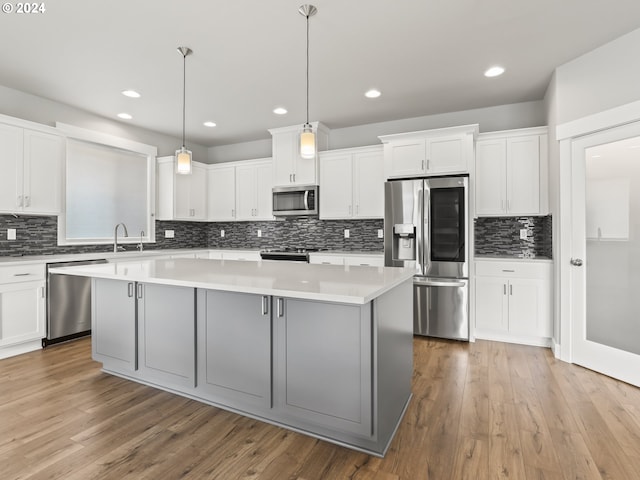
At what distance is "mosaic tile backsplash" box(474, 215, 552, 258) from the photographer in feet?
13.5

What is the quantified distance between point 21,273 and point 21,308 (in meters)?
0.34

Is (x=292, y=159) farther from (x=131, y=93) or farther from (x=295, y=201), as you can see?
(x=131, y=93)

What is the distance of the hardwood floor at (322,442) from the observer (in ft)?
5.56

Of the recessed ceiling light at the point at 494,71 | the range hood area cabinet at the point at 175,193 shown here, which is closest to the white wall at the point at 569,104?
the recessed ceiling light at the point at 494,71

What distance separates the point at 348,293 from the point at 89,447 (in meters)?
1.67

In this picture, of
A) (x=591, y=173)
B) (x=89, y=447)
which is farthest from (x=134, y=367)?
(x=591, y=173)

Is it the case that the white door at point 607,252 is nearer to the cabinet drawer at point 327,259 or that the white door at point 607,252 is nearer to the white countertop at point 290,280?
the white countertop at point 290,280

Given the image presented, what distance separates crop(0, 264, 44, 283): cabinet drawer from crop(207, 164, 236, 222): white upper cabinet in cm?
268

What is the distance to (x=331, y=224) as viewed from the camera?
5211 millimetres

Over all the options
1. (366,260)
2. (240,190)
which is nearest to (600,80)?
(366,260)

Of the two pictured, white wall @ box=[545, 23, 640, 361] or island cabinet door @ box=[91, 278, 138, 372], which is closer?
island cabinet door @ box=[91, 278, 138, 372]

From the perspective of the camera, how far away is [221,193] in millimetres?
5797

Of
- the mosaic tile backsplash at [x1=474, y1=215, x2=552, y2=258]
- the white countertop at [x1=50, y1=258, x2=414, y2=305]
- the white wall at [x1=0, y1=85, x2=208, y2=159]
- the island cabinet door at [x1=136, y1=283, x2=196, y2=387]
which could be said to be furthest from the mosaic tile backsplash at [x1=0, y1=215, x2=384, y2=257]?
the island cabinet door at [x1=136, y1=283, x2=196, y2=387]

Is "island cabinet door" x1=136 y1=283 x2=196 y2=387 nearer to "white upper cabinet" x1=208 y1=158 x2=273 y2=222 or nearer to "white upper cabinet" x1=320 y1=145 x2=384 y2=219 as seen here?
"white upper cabinet" x1=320 y1=145 x2=384 y2=219
